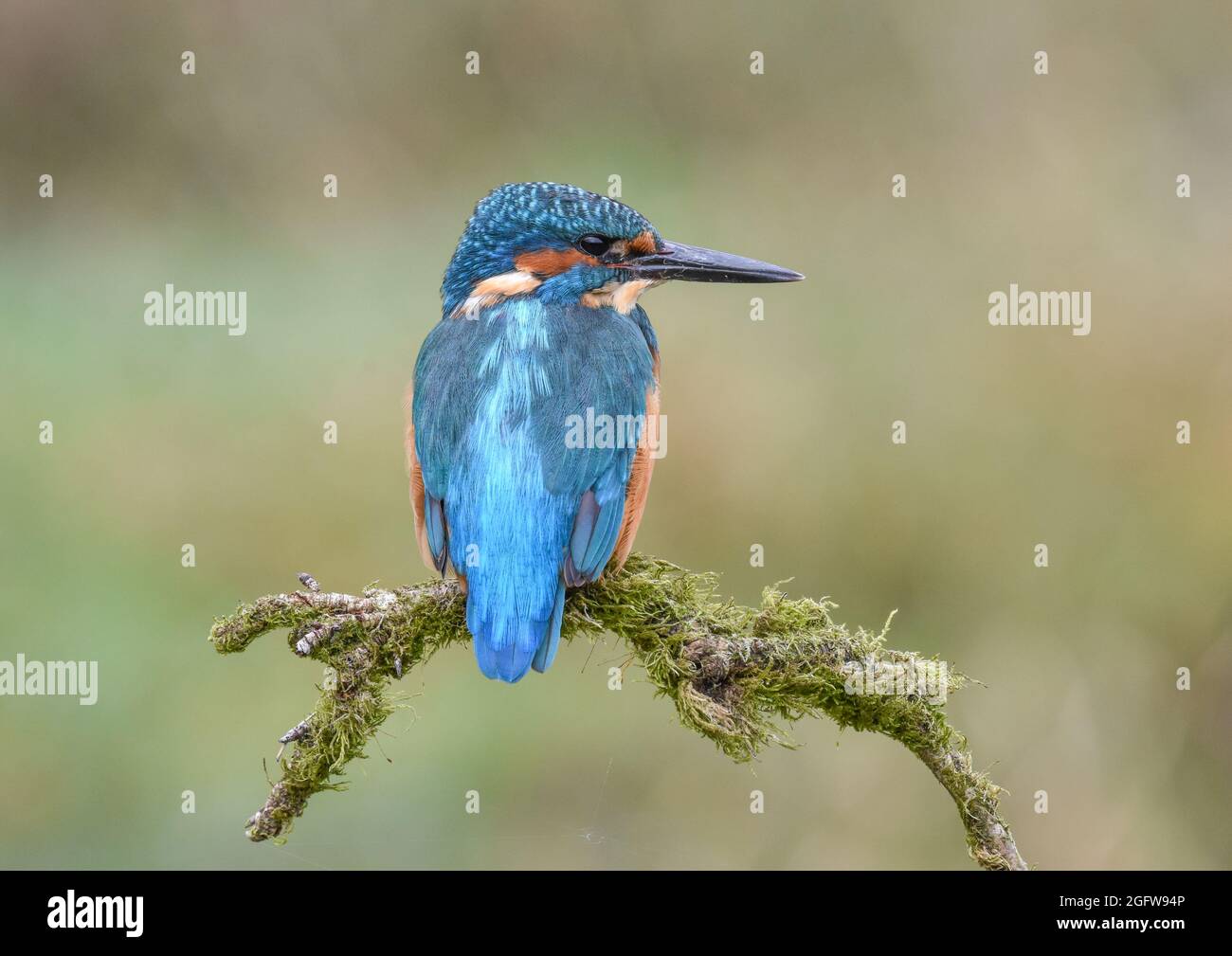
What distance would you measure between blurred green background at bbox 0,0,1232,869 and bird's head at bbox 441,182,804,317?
1.07m

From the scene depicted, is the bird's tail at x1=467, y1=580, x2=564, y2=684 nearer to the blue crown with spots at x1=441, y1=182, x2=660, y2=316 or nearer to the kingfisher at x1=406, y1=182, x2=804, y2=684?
the kingfisher at x1=406, y1=182, x2=804, y2=684

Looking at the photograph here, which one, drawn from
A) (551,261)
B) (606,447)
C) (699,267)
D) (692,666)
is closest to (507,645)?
(692,666)

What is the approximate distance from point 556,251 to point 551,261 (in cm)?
3

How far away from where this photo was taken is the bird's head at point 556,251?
2938 millimetres

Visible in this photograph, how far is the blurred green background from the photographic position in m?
3.97

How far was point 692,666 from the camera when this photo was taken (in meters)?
2.49

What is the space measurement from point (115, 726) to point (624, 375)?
229 centimetres

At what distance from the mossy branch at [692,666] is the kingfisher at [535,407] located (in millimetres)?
135

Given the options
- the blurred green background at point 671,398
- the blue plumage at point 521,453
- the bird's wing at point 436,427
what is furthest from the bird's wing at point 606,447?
the blurred green background at point 671,398

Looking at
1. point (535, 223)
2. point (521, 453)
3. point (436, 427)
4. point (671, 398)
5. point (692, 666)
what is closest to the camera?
point (692, 666)

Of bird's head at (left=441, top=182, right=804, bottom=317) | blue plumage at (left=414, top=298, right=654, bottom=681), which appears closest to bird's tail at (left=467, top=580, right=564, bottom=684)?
blue plumage at (left=414, top=298, right=654, bottom=681)

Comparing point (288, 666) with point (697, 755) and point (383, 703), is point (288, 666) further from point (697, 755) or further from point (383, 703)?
point (383, 703)

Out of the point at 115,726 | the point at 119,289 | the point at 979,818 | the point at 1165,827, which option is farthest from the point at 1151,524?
the point at 119,289

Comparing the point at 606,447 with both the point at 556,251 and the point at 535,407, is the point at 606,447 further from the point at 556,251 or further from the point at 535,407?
the point at 556,251
